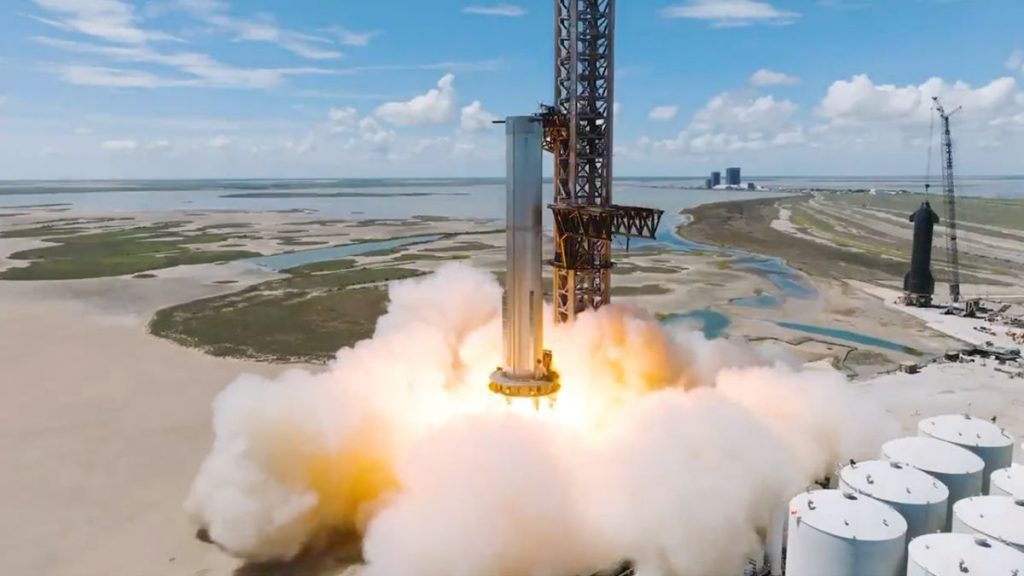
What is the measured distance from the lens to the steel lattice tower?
30.9m

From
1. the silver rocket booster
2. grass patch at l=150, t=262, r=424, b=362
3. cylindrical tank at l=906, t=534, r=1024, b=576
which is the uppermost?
the silver rocket booster

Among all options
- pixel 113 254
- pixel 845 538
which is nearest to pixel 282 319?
pixel 845 538

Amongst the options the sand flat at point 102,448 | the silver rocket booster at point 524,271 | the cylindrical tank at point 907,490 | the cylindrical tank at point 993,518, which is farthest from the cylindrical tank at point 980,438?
the sand flat at point 102,448

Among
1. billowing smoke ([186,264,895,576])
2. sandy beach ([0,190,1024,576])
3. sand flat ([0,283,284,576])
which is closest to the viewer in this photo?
billowing smoke ([186,264,895,576])

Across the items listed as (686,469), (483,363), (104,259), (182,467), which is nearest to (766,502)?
(686,469)

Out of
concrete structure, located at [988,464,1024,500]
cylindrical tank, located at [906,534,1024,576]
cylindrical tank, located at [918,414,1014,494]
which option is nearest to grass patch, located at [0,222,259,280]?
cylindrical tank, located at [918,414,1014,494]

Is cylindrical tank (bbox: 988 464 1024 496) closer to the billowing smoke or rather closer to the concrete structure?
the concrete structure

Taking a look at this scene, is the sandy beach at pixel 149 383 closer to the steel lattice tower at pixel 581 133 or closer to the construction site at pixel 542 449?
the construction site at pixel 542 449

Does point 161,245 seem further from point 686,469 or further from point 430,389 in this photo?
point 686,469

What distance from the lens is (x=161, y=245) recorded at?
445 ft

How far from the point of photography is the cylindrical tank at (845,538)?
21.6 m

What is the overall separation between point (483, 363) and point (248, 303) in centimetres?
5340

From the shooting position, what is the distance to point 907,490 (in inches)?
968

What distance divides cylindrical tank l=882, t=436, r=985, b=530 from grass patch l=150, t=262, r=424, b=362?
4145 cm
